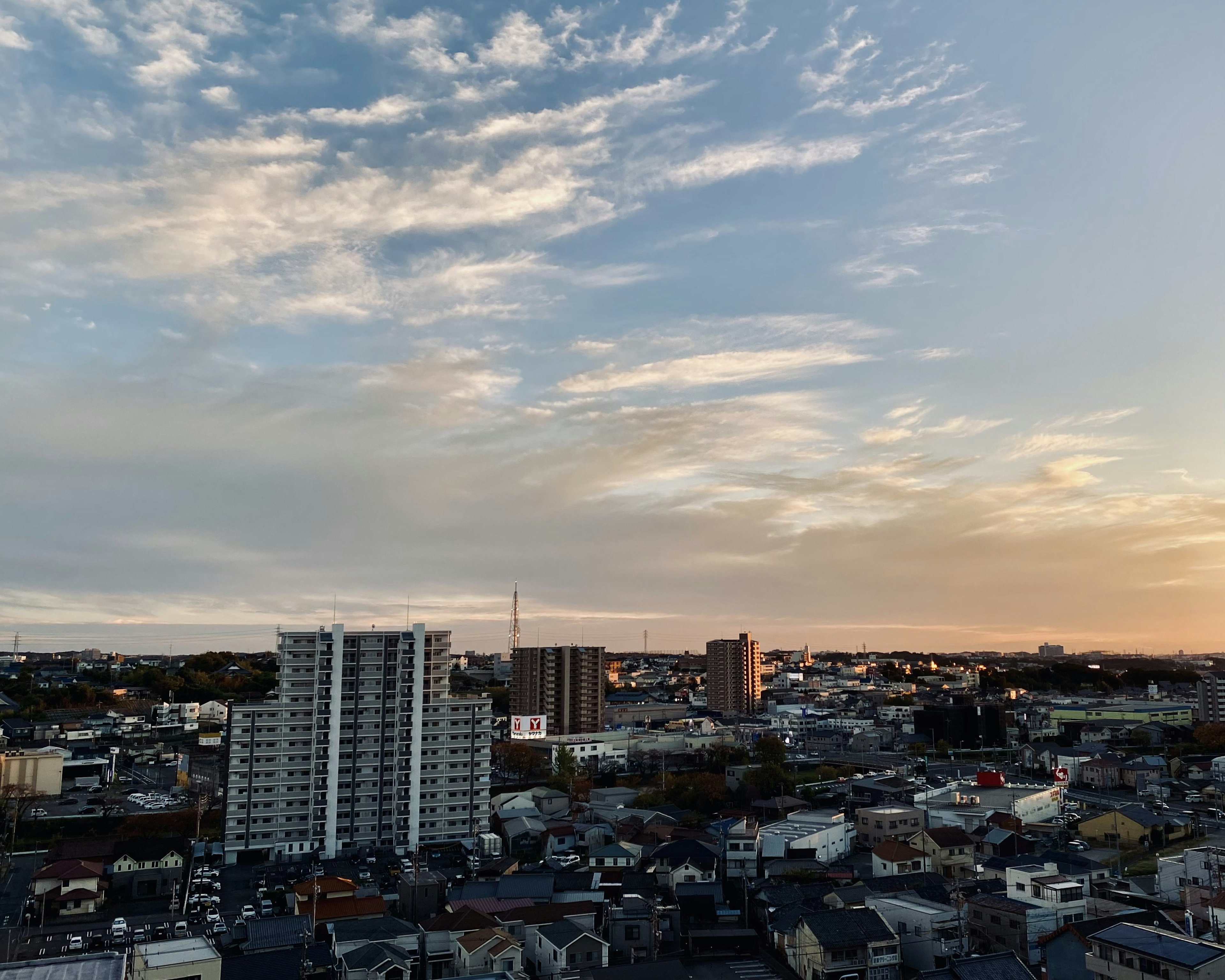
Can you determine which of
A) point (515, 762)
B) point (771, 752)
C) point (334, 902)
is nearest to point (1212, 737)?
point (771, 752)

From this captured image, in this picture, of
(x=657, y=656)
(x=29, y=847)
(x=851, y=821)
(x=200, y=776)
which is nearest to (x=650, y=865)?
(x=851, y=821)

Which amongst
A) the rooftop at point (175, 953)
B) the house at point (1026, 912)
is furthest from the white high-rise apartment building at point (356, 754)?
the house at point (1026, 912)

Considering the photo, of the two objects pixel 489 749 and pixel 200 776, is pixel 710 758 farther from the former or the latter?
pixel 200 776

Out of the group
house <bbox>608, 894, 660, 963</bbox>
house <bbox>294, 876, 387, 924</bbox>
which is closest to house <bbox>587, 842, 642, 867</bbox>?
house <bbox>608, 894, 660, 963</bbox>

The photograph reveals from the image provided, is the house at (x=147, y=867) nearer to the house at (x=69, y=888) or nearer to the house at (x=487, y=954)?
the house at (x=69, y=888)

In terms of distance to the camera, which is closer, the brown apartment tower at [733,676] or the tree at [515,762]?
the tree at [515,762]
